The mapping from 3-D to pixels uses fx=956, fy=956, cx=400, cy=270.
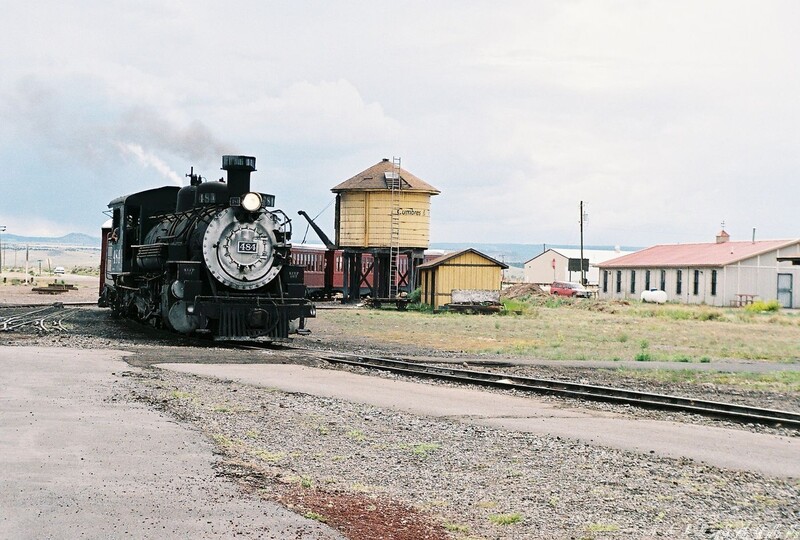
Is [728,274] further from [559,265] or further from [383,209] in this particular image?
[559,265]

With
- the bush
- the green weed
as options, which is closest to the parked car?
the bush

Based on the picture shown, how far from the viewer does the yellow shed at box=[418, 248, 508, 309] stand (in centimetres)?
4234

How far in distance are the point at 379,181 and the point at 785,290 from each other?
2718 centimetres

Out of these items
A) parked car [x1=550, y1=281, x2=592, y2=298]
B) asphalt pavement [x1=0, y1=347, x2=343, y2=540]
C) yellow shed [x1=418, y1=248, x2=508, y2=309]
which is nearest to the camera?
asphalt pavement [x1=0, y1=347, x2=343, y2=540]

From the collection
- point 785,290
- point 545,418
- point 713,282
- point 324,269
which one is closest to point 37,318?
point 545,418

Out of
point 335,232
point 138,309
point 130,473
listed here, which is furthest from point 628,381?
point 335,232

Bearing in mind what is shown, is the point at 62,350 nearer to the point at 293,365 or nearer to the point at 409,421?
the point at 293,365

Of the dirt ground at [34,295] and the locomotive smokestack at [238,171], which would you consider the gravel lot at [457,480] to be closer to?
the locomotive smokestack at [238,171]

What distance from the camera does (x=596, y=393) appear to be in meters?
14.6

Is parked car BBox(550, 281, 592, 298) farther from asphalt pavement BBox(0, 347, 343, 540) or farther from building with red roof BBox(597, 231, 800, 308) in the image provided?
asphalt pavement BBox(0, 347, 343, 540)

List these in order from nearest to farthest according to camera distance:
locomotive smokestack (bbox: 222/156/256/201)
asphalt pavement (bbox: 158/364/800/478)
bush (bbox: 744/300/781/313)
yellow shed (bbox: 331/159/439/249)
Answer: asphalt pavement (bbox: 158/364/800/478)
locomotive smokestack (bbox: 222/156/256/201)
yellow shed (bbox: 331/159/439/249)
bush (bbox: 744/300/781/313)

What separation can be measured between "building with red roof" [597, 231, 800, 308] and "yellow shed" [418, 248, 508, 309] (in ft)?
63.6

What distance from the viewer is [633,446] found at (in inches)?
401

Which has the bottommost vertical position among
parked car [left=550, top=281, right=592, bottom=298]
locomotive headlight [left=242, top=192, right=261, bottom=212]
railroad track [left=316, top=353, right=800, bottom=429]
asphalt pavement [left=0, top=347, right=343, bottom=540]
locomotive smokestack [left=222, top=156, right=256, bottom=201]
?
asphalt pavement [left=0, top=347, right=343, bottom=540]
